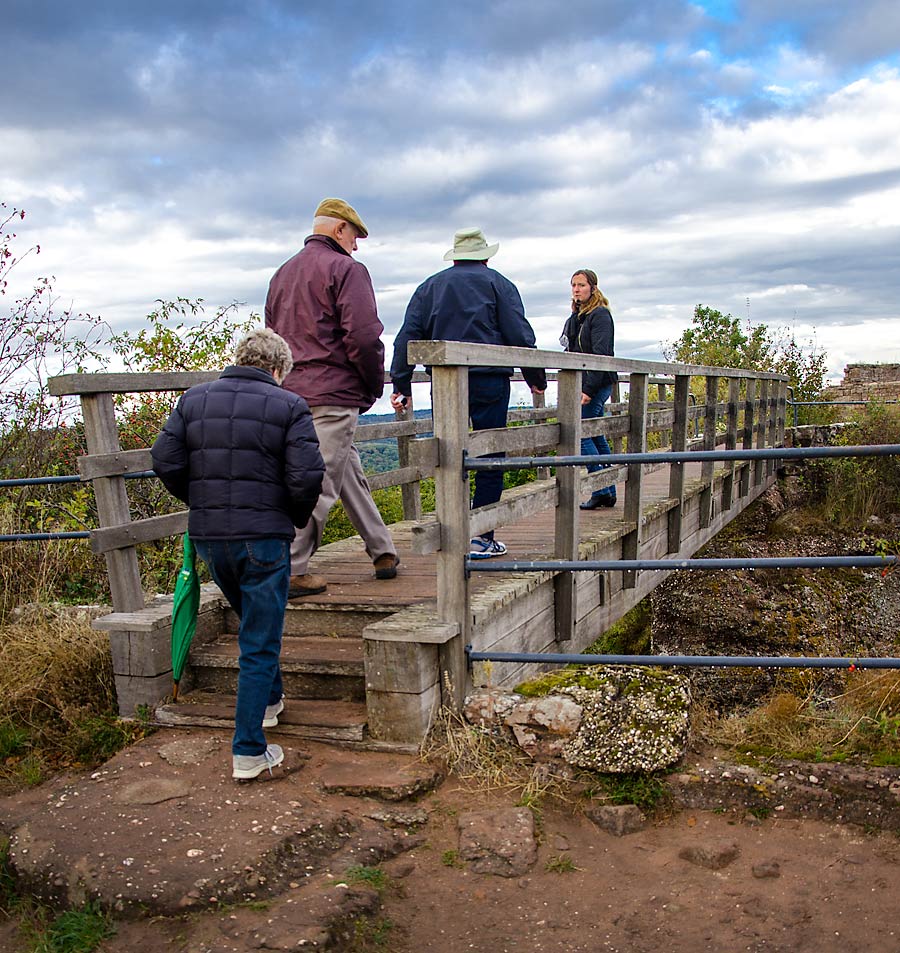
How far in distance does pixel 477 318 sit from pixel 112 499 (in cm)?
213

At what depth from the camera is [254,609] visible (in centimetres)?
351

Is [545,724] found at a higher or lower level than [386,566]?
lower

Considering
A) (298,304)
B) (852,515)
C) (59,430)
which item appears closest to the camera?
(298,304)

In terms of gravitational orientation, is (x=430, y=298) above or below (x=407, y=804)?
above

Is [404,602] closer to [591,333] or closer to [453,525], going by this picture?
[453,525]

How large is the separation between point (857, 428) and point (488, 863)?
1362cm

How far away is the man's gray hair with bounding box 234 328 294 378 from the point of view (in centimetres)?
357

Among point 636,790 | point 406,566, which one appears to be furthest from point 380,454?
point 636,790

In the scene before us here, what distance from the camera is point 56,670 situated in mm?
4582

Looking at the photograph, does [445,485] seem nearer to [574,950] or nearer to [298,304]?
[298,304]

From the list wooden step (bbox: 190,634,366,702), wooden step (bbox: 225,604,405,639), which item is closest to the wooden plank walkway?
wooden step (bbox: 225,604,405,639)

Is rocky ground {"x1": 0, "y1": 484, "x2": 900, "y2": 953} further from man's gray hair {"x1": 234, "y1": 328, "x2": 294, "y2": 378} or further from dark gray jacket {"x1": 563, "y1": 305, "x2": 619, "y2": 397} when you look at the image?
dark gray jacket {"x1": 563, "y1": 305, "x2": 619, "y2": 397}

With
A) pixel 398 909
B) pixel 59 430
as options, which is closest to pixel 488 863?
pixel 398 909

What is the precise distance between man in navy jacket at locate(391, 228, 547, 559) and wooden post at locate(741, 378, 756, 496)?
7.11 metres
